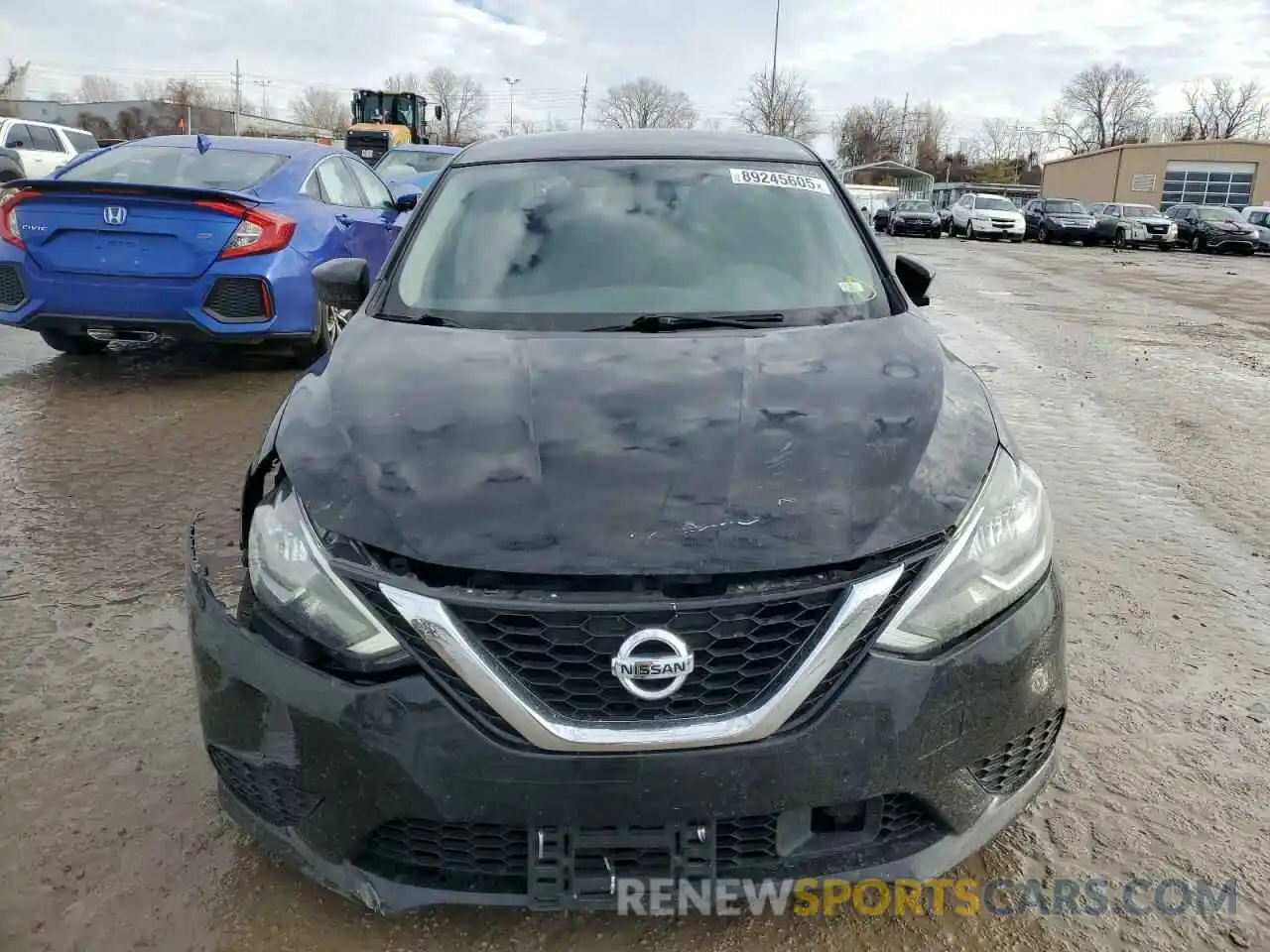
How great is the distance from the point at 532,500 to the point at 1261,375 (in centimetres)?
804

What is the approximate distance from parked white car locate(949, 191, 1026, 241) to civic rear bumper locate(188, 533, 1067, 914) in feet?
108

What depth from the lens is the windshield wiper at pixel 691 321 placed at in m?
2.63

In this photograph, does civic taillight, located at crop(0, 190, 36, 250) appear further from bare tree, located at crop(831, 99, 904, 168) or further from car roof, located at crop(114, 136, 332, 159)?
bare tree, located at crop(831, 99, 904, 168)

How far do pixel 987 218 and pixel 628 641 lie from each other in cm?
3344

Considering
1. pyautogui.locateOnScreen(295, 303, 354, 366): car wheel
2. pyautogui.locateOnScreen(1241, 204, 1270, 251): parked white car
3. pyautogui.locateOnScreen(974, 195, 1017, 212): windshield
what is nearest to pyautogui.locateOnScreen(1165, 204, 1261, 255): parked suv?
pyautogui.locateOnScreen(1241, 204, 1270, 251): parked white car

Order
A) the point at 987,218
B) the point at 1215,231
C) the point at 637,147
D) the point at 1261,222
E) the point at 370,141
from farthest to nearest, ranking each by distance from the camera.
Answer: the point at 987,218 → the point at 1261,222 → the point at 1215,231 → the point at 370,141 → the point at 637,147

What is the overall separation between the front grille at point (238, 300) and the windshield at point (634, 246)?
276 centimetres

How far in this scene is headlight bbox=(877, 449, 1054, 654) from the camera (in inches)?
66.9

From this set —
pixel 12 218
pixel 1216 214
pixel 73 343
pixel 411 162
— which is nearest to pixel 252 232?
pixel 12 218

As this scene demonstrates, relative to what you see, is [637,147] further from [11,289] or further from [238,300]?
[11,289]

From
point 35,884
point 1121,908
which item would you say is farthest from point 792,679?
point 35,884

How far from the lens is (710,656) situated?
162 cm

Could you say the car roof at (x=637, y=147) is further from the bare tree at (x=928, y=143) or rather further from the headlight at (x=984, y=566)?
the bare tree at (x=928, y=143)

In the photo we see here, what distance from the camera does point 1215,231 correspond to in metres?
28.9
